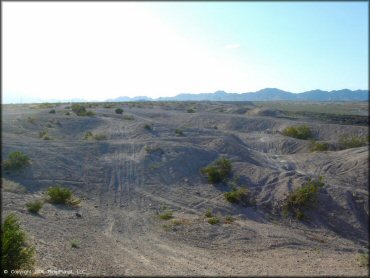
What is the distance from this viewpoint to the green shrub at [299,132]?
4660 cm

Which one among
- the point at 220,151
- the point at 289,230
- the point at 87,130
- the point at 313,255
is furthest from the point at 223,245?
the point at 87,130

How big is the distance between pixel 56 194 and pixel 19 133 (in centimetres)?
1728

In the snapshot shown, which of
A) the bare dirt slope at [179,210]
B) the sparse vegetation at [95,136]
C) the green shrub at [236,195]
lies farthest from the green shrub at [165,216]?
the sparse vegetation at [95,136]

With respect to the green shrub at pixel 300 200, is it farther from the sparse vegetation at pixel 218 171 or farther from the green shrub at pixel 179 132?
the green shrub at pixel 179 132

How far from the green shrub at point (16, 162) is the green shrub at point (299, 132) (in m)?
32.5

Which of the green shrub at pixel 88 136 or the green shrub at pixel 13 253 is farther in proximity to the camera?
the green shrub at pixel 88 136

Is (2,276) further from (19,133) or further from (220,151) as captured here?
(19,133)

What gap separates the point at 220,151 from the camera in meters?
30.7

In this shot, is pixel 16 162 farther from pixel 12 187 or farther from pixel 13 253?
pixel 13 253

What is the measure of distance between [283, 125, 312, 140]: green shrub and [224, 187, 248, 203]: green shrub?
26.9m

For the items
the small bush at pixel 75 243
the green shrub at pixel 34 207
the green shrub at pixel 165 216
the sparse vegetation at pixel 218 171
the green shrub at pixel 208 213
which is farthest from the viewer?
the sparse vegetation at pixel 218 171

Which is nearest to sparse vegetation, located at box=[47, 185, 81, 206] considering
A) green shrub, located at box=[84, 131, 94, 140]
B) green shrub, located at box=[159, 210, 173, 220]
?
green shrub, located at box=[159, 210, 173, 220]

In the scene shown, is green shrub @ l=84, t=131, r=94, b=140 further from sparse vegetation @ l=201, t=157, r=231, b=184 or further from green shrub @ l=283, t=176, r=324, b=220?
green shrub @ l=283, t=176, r=324, b=220

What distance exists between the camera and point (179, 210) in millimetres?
19438
